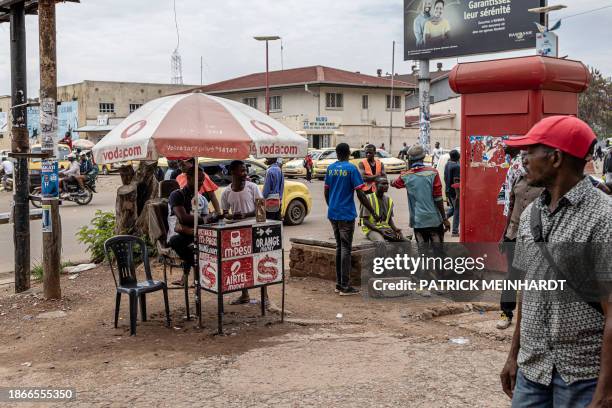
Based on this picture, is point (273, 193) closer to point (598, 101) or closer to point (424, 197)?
point (424, 197)

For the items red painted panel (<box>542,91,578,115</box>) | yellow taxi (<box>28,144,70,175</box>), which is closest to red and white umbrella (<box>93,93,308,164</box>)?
red painted panel (<box>542,91,578,115</box>)

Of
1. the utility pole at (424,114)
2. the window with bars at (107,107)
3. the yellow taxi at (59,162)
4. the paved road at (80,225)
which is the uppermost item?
the window with bars at (107,107)

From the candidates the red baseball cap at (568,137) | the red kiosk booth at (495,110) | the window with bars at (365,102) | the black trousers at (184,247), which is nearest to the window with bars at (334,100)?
the window with bars at (365,102)

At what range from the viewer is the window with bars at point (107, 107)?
6331cm

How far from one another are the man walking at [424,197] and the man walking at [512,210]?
4.85 feet

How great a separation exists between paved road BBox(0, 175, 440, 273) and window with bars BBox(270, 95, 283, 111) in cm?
2391

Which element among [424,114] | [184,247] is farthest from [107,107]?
[184,247]

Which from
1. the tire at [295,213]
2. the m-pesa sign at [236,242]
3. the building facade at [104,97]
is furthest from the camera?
the building facade at [104,97]

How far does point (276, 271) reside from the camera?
23.1 ft

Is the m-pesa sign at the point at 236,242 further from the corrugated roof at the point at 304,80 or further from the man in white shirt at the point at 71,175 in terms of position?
the corrugated roof at the point at 304,80

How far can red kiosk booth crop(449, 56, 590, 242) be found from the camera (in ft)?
26.0

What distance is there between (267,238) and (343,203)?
138 cm

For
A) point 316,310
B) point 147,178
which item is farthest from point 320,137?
point 316,310

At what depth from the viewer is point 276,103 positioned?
51219 millimetres
